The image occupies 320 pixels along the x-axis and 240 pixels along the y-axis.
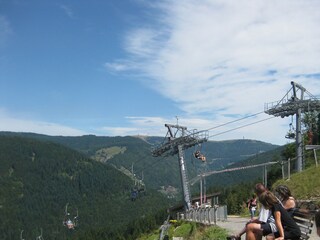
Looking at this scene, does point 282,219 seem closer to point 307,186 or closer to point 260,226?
point 260,226

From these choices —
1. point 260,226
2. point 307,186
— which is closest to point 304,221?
point 260,226

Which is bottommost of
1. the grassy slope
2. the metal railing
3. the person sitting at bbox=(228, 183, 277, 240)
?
the metal railing

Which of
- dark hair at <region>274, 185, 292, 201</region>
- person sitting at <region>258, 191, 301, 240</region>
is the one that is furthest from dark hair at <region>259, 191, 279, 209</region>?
dark hair at <region>274, 185, 292, 201</region>

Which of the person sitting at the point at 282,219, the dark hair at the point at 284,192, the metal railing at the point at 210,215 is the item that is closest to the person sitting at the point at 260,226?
the person sitting at the point at 282,219

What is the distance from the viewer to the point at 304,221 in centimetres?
801

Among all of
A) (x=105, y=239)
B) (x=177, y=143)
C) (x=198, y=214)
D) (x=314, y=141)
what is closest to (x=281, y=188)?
(x=198, y=214)

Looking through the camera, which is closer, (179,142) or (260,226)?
(260,226)

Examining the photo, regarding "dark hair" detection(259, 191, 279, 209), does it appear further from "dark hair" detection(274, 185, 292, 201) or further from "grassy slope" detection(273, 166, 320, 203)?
"grassy slope" detection(273, 166, 320, 203)

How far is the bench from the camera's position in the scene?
7717 mm

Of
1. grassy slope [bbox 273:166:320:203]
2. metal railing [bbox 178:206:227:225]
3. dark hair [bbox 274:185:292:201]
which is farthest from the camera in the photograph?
grassy slope [bbox 273:166:320:203]

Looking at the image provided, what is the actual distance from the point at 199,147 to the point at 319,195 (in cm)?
2088

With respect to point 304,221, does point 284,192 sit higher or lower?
higher

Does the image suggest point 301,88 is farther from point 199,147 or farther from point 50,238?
point 50,238

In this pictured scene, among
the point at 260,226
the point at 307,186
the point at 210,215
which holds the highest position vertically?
the point at 307,186
